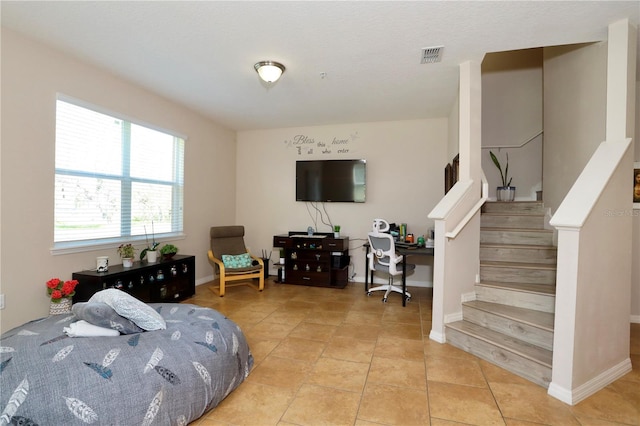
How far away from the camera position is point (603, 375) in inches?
83.7

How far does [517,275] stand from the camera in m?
3.04

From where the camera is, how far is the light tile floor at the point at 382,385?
1.80 metres

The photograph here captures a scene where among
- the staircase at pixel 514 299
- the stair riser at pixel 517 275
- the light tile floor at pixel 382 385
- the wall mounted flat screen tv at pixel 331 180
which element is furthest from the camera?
the wall mounted flat screen tv at pixel 331 180

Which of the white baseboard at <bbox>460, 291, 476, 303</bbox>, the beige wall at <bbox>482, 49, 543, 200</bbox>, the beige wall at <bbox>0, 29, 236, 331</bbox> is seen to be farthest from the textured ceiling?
the white baseboard at <bbox>460, 291, 476, 303</bbox>

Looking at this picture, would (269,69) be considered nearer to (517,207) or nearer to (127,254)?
(127,254)

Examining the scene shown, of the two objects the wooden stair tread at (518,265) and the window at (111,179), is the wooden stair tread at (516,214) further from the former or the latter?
the window at (111,179)

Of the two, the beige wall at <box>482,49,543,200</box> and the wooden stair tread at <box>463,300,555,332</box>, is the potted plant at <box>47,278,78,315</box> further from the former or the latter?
the beige wall at <box>482,49,543,200</box>

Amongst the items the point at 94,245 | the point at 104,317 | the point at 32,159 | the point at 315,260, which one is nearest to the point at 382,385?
the point at 104,317

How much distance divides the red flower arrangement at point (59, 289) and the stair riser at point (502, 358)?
3.49 meters

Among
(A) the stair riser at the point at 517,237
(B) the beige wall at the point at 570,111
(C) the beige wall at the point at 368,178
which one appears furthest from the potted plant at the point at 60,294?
(B) the beige wall at the point at 570,111

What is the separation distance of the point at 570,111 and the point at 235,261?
4501 millimetres

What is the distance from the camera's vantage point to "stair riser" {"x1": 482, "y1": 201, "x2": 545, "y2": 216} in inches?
150

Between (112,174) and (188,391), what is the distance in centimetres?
280

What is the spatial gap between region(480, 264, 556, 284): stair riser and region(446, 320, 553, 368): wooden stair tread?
60 cm
